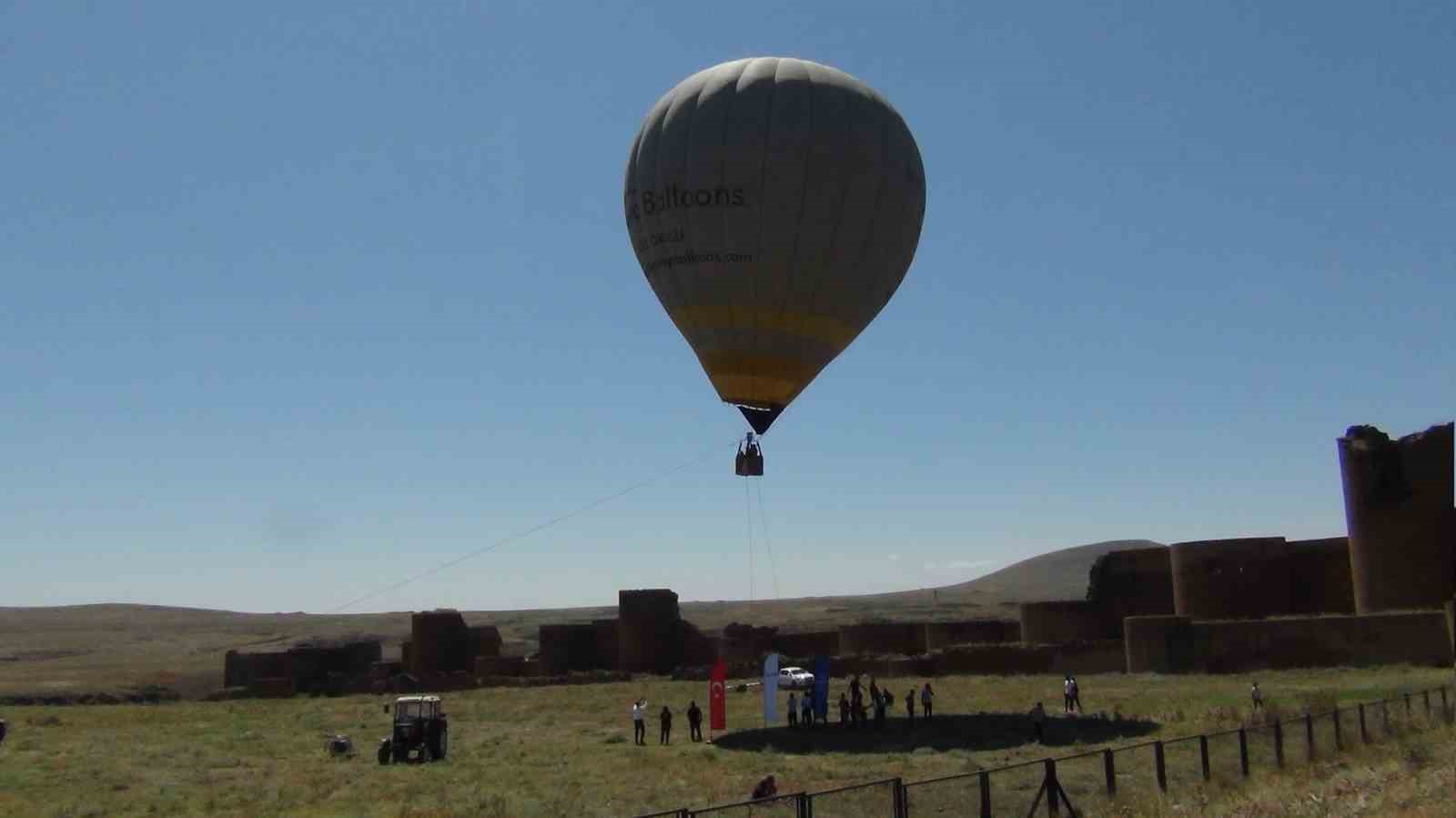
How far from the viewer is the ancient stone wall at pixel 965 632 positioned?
158ft

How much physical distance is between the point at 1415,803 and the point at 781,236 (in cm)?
1406

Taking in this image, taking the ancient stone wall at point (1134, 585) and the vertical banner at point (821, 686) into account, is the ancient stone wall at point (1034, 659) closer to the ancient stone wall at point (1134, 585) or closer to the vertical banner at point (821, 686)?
the ancient stone wall at point (1134, 585)

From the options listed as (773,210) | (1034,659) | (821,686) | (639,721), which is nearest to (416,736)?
(639,721)

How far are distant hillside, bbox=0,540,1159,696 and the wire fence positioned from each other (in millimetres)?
43147

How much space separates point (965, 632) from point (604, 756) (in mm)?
26017

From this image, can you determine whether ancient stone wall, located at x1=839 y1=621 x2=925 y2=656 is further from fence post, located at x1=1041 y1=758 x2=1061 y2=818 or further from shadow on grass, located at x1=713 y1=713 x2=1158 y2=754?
fence post, located at x1=1041 y1=758 x2=1061 y2=818

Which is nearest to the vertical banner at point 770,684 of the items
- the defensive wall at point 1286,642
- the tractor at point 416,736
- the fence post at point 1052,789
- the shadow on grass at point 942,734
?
the shadow on grass at point 942,734

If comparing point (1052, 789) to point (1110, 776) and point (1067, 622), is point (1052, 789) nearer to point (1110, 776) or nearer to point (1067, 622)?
point (1110, 776)

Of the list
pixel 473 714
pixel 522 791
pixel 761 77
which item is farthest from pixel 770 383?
pixel 473 714

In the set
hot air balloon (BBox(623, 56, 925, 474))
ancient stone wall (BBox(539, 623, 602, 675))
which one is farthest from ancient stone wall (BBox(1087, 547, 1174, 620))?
hot air balloon (BBox(623, 56, 925, 474))

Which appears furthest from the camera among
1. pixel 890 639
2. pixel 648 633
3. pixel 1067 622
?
pixel 648 633

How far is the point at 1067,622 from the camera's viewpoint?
44094mm

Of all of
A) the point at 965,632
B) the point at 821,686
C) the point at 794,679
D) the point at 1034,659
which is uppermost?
the point at 965,632

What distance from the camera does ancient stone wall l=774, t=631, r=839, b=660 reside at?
52625 mm
